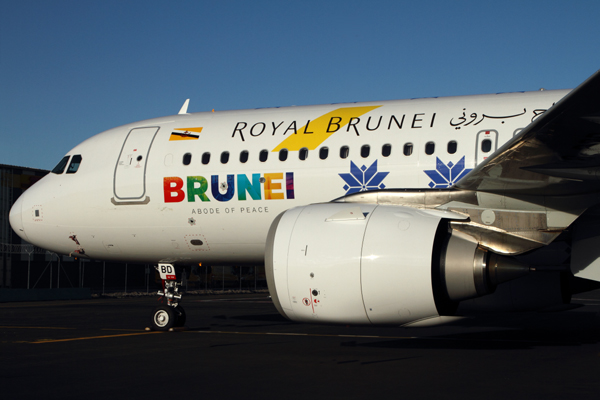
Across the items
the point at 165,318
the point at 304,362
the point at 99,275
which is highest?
the point at 99,275

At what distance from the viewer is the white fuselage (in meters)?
10.6

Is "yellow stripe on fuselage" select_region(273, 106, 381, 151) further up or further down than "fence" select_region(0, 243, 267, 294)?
further up

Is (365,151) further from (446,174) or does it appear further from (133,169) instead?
(133,169)

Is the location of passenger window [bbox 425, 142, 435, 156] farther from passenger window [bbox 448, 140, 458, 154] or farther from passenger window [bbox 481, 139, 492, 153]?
passenger window [bbox 481, 139, 492, 153]

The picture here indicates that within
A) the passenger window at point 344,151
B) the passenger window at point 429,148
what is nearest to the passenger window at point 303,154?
the passenger window at point 344,151

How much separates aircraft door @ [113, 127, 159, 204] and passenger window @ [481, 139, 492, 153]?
658 centimetres

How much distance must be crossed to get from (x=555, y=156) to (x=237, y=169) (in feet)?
20.2

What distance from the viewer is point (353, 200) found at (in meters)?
9.40

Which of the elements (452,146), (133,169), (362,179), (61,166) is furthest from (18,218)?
(452,146)

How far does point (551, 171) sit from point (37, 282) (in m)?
41.4

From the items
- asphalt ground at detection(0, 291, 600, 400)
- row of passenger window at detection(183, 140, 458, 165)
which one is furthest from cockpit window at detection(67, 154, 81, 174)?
asphalt ground at detection(0, 291, 600, 400)

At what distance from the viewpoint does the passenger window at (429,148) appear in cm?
1057

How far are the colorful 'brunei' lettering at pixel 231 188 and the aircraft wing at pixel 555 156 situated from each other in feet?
12.1

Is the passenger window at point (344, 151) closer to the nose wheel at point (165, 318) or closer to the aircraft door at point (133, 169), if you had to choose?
the aircraft door at point (133, 169)
